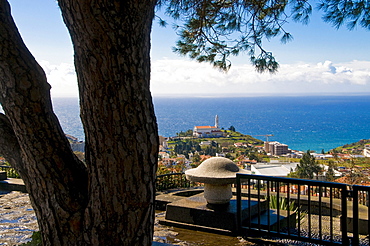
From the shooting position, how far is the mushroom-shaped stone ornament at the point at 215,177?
691cm

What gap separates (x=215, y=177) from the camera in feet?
22.5

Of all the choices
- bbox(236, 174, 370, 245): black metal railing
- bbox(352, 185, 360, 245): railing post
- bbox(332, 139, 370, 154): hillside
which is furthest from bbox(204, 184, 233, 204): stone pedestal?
bbox(332, 139, 370, 154): hillside

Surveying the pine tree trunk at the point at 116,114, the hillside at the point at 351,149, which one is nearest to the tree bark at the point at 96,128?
the pine tree trunk at the point at 116,114

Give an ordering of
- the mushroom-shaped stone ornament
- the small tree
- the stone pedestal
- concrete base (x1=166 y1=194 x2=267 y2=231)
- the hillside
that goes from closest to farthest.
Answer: concrete base (x1=166 y1=194 x2=267 y2=231)
the mushroom-shaped stone ornament
the stone pedestal
the small tree
the hillside

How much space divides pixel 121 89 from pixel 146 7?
0.59 m

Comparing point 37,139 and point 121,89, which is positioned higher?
point 121,89

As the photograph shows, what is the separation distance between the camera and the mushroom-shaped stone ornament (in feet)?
22.7

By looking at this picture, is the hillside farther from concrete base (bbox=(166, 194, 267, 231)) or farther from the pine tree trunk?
the pine tree trunk

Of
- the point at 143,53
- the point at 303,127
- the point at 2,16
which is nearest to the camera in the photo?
the point at 143,53

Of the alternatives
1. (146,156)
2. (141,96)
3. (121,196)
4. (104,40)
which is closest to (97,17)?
(104,40)

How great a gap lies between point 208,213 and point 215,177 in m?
0.66

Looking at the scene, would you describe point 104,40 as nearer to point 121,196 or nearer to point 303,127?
point 121,196

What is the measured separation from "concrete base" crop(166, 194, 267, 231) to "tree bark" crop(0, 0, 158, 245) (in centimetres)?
424

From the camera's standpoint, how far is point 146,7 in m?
2.49
